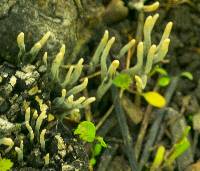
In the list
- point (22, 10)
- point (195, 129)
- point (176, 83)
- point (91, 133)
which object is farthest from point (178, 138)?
point (22, 10)

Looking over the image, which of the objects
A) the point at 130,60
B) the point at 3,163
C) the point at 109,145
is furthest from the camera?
the point at 130,60

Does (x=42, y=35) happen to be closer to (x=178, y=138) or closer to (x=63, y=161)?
(x=63, y=161)

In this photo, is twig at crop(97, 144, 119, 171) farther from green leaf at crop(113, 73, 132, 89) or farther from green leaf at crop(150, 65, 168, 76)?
green leaf at crop(150, 65, 168, 76)

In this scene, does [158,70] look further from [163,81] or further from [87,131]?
[87,131]

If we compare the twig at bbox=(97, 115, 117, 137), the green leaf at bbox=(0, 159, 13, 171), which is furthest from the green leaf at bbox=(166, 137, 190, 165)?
the green leaf at bbox=(0, 159, 13, 171)

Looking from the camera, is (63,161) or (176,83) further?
(176,83)
